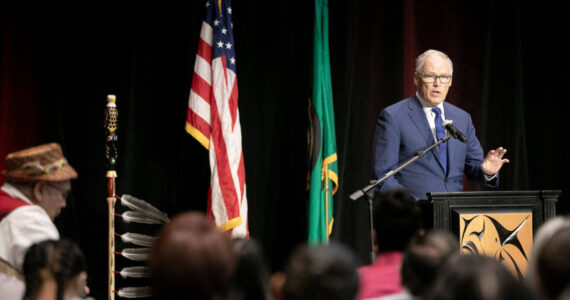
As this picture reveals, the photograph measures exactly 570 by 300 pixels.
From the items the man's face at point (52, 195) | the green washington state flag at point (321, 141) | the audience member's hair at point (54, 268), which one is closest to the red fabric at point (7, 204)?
the man's face at point (52, 195)

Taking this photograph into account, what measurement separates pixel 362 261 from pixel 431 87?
77.2 inches

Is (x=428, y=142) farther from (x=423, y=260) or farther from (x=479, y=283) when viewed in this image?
(x=479, y=283)

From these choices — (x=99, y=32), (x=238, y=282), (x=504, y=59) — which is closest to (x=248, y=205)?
(x=99, y=32)

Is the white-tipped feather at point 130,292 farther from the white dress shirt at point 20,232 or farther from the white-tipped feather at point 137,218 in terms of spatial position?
the white dress shirt at point 20,232

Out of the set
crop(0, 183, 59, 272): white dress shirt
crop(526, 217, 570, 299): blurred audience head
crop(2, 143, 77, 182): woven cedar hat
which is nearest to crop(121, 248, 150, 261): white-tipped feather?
crop(2, 143, 77, 182): woven cedar hat

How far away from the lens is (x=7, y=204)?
3154 millimetres

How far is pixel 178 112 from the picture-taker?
584 centimetres

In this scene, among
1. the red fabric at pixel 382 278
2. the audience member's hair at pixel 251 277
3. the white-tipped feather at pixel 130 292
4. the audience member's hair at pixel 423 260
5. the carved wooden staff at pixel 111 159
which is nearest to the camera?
the audience member's hair at pixel 251 277

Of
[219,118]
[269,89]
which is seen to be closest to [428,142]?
Answer: [219,118]

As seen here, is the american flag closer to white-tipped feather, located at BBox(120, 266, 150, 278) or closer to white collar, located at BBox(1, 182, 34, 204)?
white-tipped feather, located at BBox(120, 266, 150, 278)

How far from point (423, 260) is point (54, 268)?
3.99ft

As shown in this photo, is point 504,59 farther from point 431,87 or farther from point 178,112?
point 178,112

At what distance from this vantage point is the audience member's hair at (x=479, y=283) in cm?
143

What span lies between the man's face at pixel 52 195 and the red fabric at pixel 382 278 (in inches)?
63.4
